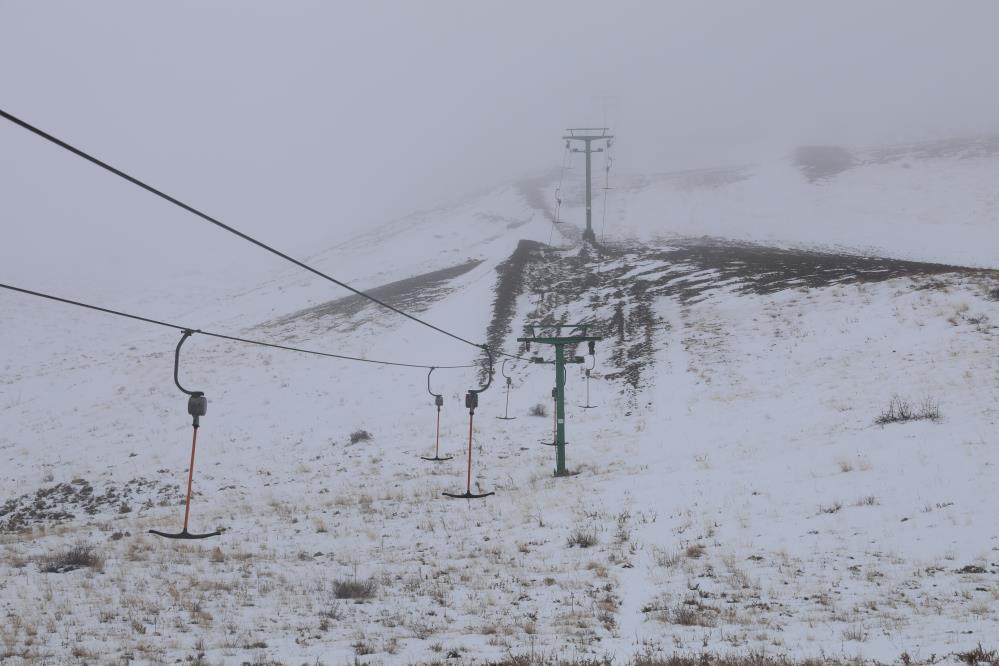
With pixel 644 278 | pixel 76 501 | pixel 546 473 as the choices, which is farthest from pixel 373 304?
pixel 546 473

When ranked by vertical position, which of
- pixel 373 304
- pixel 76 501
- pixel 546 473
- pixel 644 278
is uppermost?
pixel 644 278

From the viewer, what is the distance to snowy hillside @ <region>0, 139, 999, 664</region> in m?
7.96

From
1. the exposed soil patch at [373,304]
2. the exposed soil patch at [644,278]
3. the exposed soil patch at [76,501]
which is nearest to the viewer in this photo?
the exposed soil patch at [76,501]

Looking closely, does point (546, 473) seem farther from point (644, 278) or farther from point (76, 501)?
point (644, 278)

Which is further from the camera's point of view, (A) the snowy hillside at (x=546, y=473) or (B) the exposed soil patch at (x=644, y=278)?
(B) the exposed soil patch at (x=644, y=278)

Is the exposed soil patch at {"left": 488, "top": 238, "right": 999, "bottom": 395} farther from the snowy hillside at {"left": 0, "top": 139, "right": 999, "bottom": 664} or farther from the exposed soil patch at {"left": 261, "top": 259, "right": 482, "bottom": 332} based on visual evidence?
the exposed soil patch at {"left": 261, "top": 259, "right": 482, "bottom": 332}

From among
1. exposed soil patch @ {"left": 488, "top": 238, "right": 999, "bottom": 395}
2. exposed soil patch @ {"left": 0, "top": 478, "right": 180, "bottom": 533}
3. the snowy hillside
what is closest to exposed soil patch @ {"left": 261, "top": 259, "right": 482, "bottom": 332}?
the snowy hillside

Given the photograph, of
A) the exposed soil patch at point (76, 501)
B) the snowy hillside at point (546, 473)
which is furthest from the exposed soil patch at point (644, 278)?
the exposed soil patch at point (76, 501)

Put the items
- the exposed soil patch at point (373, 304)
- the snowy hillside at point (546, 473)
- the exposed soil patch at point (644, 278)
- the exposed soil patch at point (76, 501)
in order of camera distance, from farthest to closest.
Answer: the exposed soil patch at point (373, 304) → the exposed soil patch at point (644, 278) → the exposed soil patch at point (76, 501) → the snowy hillside at point (546, 473)

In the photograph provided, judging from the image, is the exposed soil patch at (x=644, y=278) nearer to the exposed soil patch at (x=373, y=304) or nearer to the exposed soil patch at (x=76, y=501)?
the exposed soil patch at (x=373, y=304)

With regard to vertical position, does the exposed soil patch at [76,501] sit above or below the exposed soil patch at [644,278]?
below

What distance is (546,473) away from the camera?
1975cm

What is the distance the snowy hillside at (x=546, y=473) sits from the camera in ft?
26.1

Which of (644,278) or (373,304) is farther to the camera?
(373,304)
